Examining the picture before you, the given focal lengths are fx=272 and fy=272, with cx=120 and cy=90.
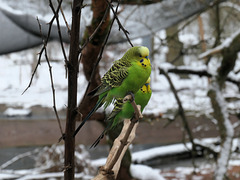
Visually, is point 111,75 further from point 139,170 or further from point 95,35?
point 139,170

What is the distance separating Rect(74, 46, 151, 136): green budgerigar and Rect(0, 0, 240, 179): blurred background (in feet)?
1.00

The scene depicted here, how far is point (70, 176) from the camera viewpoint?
0.32 meters

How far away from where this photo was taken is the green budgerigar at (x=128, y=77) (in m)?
0.34

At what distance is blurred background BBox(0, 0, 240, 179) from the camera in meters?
1.24

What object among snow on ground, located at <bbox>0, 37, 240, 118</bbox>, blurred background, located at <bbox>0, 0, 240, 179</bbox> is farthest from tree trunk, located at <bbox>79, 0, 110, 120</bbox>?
snow on ground, located at <bbox>0, 37, 240, 118</bbox>

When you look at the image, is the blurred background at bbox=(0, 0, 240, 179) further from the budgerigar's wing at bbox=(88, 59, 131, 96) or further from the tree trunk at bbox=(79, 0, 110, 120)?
the budgerigar's wing at bbox=(88, 59, 131, 96)

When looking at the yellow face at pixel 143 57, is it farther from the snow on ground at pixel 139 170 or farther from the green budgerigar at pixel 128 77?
the snow on ground at pixel 139 170

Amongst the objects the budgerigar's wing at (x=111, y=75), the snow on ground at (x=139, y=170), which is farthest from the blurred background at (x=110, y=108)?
the budgerigar's wing at (x=111, y=75)

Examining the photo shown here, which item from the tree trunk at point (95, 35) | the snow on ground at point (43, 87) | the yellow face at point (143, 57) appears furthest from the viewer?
the snow on ground at point (43, 87)

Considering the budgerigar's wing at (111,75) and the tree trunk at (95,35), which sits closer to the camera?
the budgerigar's wing at (111,75)

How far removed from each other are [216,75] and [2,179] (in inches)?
49.5

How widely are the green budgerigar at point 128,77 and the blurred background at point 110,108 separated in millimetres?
304

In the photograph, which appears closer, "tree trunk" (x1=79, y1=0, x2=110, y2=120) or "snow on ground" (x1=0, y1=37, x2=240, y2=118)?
"tree trunk" (x1=79, y1=0, x2=110, y2=120)

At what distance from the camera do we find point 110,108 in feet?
3.45
